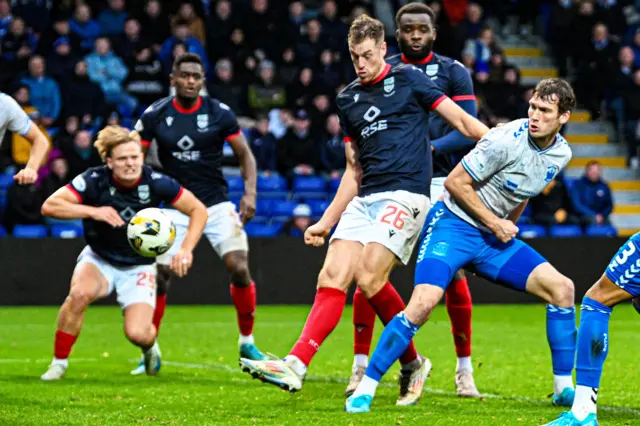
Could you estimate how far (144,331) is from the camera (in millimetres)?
8422

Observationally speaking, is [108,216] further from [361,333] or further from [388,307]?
[388,307]

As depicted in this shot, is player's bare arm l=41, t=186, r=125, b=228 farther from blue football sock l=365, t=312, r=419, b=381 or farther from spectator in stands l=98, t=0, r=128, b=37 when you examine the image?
spectator in stands l=98, t=0, r=128, b=37

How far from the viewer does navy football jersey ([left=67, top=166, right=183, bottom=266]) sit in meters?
8.49

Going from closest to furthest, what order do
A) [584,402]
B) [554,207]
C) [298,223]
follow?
[584,402] < [298,223] < [554,207]

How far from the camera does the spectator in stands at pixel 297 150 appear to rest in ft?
56.7

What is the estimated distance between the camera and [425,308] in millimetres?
6465

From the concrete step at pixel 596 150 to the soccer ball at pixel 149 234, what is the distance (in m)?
14.1

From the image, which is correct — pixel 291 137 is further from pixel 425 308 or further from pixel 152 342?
pixel 425 308

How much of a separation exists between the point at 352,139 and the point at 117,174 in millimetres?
2114

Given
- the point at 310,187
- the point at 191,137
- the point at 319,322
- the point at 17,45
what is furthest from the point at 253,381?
the point at 17,45

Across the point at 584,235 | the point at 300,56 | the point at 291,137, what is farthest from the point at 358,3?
the point at 584,235

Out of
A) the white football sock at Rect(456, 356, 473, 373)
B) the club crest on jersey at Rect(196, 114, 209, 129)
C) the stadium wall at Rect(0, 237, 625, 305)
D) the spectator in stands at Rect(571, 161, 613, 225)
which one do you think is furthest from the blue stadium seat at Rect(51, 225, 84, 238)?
the white football sock at Rect(456, 356, 473, 373)

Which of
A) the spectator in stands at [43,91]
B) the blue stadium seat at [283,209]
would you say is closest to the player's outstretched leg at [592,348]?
the blue stadium seat at [283,209]

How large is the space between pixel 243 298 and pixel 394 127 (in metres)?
3.00
